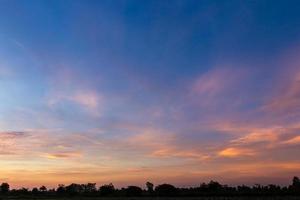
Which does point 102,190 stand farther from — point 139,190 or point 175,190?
point 175,190

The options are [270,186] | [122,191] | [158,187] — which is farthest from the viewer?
[122,191]

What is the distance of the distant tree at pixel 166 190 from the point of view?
16500cm

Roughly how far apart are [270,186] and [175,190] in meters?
37.1

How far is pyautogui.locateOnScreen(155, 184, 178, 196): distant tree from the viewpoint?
541 feet

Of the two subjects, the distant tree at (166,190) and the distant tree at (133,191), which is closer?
the distant tree at (166,190)

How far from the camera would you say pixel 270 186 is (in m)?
151

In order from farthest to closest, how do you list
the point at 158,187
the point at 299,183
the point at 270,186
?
1. the point at 158,187
2. the point at 299,183
3. the point at 270,186

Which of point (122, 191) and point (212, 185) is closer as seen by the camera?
point (212, 185)

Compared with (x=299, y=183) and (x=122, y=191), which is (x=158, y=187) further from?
(x=299, y=183)

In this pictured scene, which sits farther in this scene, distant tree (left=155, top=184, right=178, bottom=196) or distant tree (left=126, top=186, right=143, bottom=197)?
distant tree (left=126, top=186, right=143, bottom=197)

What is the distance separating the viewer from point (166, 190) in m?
170

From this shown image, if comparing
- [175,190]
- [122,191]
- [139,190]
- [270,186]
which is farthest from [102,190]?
[270,186]

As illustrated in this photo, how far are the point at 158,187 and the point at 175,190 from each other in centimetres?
978

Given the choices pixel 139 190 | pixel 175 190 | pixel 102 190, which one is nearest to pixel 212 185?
pixel 175 190
